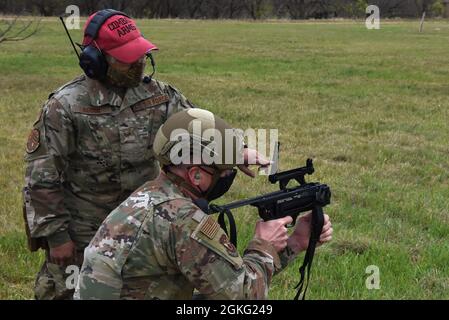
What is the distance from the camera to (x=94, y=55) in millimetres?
3316

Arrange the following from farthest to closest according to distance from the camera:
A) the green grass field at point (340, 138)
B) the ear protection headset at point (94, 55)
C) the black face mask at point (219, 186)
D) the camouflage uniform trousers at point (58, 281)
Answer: the green grass field at point (340, 138) < the camouflage uniform trousers at point (58, 281) < the ear protection headset at point (94, 55) < the black face mask at point (219, 186)

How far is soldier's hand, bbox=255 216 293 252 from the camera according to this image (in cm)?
267

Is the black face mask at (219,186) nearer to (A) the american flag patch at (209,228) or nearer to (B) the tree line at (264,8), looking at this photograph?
(A) the american flag patch at (209,228)

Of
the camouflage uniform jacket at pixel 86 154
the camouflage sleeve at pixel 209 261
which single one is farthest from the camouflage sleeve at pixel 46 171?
the camouflage sleeve at pixel 209 261

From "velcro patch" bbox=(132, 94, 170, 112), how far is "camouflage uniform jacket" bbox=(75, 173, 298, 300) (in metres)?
1.13

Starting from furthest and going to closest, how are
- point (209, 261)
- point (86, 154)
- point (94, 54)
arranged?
point (86, 154) < point (94, 54) < point (209, 261)

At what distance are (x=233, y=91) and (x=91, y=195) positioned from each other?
38.2 ft

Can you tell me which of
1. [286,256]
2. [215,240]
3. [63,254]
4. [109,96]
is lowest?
[63,254]

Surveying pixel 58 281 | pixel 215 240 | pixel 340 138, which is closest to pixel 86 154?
pixel 58 281

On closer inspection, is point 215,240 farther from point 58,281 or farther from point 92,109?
point 58,281

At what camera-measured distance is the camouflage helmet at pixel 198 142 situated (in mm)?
2477

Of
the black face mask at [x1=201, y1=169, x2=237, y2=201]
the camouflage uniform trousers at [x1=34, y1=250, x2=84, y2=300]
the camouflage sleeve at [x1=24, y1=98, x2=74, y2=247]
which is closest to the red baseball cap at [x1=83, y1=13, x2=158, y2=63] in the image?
the camouflage sleeve at [x1=24, y1=98, x2=74, y2=247]

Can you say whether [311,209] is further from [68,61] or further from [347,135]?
[68,61]

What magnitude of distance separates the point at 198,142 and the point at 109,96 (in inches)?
47.8
